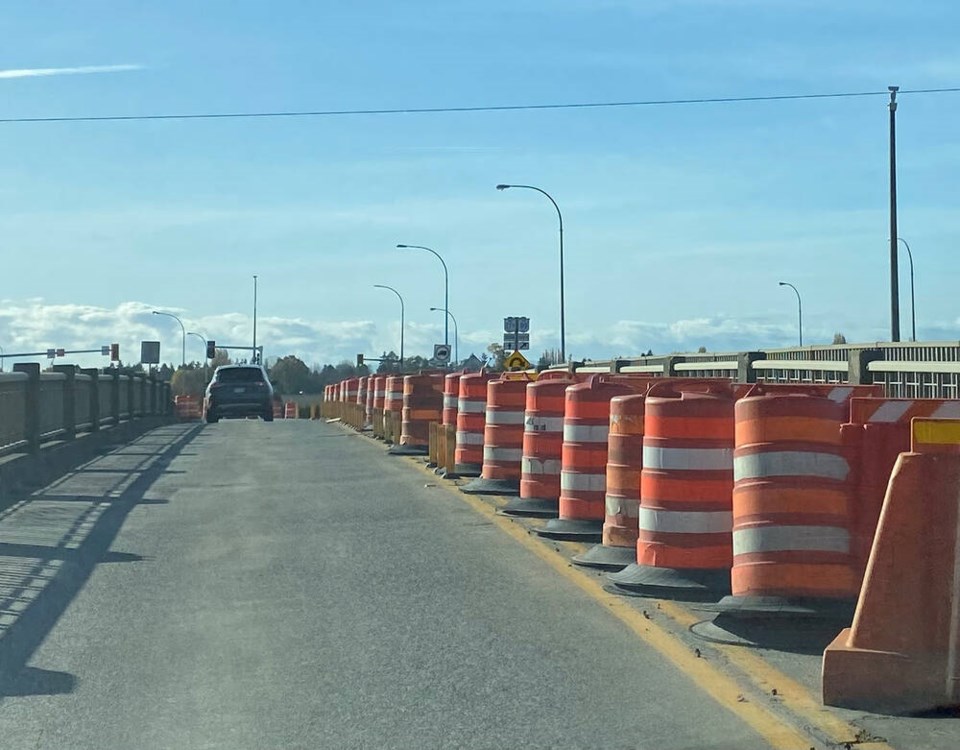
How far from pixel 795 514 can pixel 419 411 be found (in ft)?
54.8

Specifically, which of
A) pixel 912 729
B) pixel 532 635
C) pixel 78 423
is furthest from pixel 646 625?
pixel 78 423

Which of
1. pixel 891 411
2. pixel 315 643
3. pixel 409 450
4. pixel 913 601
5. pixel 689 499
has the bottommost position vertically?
pixel 315 643

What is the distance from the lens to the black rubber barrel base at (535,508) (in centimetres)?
1309

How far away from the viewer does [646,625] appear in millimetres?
7977

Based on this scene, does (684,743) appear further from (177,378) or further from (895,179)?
(177,378)

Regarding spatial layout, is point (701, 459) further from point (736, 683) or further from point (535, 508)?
point (535, 508)

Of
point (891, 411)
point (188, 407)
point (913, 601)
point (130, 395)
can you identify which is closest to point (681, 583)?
point (891, 411)

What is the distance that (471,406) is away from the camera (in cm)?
1766

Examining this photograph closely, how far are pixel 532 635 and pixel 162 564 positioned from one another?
3899 mm

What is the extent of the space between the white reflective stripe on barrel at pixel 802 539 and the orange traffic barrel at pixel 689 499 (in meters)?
1.11

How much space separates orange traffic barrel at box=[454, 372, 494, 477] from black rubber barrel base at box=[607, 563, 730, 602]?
8731 millimetres

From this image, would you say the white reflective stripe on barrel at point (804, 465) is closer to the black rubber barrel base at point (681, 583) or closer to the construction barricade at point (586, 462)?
the black rubber barrel base at point (681, 583)

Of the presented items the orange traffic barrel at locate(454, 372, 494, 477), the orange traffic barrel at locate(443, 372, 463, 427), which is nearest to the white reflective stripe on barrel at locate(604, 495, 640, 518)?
the orange traffic barrel at locate(454, 372, 494, 477)

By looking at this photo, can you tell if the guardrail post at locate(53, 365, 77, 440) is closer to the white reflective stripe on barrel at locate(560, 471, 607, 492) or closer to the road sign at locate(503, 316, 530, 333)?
the white reflective stripe on barrel at locate(560, 471, 607, 492)
